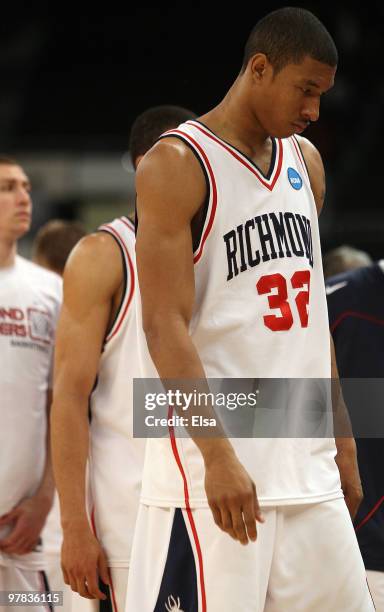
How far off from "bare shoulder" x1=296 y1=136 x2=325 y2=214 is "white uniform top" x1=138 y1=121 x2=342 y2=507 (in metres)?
0.28

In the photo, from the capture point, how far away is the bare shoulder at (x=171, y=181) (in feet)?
8.31

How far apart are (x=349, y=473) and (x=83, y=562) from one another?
86 cm

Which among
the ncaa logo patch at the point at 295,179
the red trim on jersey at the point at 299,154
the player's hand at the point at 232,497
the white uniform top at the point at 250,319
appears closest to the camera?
the player's hand at the point at 232,497

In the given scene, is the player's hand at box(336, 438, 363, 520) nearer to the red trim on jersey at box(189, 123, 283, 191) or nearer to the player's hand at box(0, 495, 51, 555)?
the red trim on jersey at box(189, 123, 283, 191)

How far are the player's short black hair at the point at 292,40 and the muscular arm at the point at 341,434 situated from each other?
409 millimetres

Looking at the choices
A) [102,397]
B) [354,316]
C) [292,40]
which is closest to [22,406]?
[102,397]

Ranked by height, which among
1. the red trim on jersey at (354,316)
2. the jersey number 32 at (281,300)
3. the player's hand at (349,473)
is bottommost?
the player's hand at (349,473)

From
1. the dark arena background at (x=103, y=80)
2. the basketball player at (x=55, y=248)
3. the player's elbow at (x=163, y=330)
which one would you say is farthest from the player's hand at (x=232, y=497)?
the dark arena background at (x=103, y=80)

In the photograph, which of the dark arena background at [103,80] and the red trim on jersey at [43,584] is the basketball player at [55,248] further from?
the dark arena background at [103,80]

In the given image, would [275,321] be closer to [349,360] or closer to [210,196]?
[210,196]

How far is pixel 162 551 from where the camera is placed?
8.48 feet

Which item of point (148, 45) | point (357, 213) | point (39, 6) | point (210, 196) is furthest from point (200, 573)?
point (39, 6)

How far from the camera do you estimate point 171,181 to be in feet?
8.37

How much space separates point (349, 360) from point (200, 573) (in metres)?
1.46
